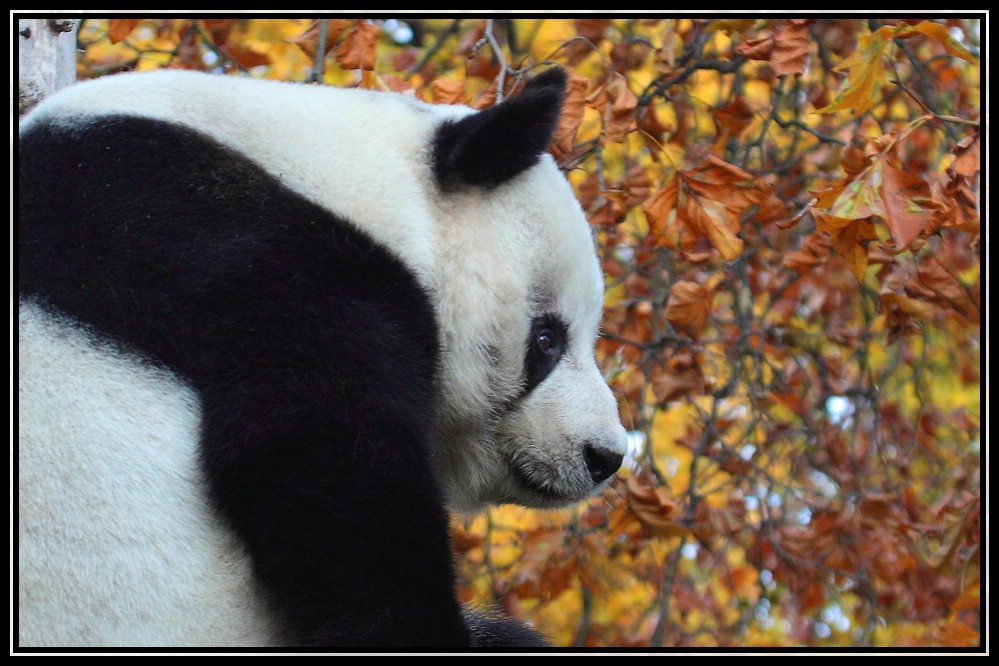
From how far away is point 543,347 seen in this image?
2592 mm

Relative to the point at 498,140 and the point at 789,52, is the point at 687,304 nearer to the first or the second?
the point at 789,52

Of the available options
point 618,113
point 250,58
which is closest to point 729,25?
point 618,113

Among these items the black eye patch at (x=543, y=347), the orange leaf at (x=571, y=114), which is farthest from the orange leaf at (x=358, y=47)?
the black eye patch at (x=543, y=347)

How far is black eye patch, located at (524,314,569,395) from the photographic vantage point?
2.56 m

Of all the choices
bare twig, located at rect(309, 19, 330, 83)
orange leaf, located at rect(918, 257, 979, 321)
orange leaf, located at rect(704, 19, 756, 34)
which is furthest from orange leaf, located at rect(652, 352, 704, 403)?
bare twig, located at rect(309, 19, 330, 83)

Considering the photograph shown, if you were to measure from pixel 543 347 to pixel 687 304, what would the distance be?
3.66 feet

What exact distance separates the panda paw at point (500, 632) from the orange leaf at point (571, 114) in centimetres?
148

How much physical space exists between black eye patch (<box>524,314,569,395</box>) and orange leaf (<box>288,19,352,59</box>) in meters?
1.39

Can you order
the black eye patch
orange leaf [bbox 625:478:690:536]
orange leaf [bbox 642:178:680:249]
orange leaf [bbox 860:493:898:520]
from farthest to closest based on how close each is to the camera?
orange leaf [bbox 860:493:898:520]
orange leaf [bbox 625:478:690:536]
orange leaf [bbox 642:178:680:249]
the black eye patch

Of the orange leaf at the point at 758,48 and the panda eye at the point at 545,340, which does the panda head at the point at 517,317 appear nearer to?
the panda eye at the point at 545,340

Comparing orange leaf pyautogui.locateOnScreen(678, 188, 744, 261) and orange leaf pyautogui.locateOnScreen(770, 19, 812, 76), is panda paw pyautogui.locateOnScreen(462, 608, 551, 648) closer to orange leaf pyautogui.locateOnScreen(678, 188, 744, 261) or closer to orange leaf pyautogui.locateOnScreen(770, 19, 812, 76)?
orange leaf pyautogui.locateOnScreen(678, 188, 744, 261)

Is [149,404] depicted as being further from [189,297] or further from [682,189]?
[682,189]
